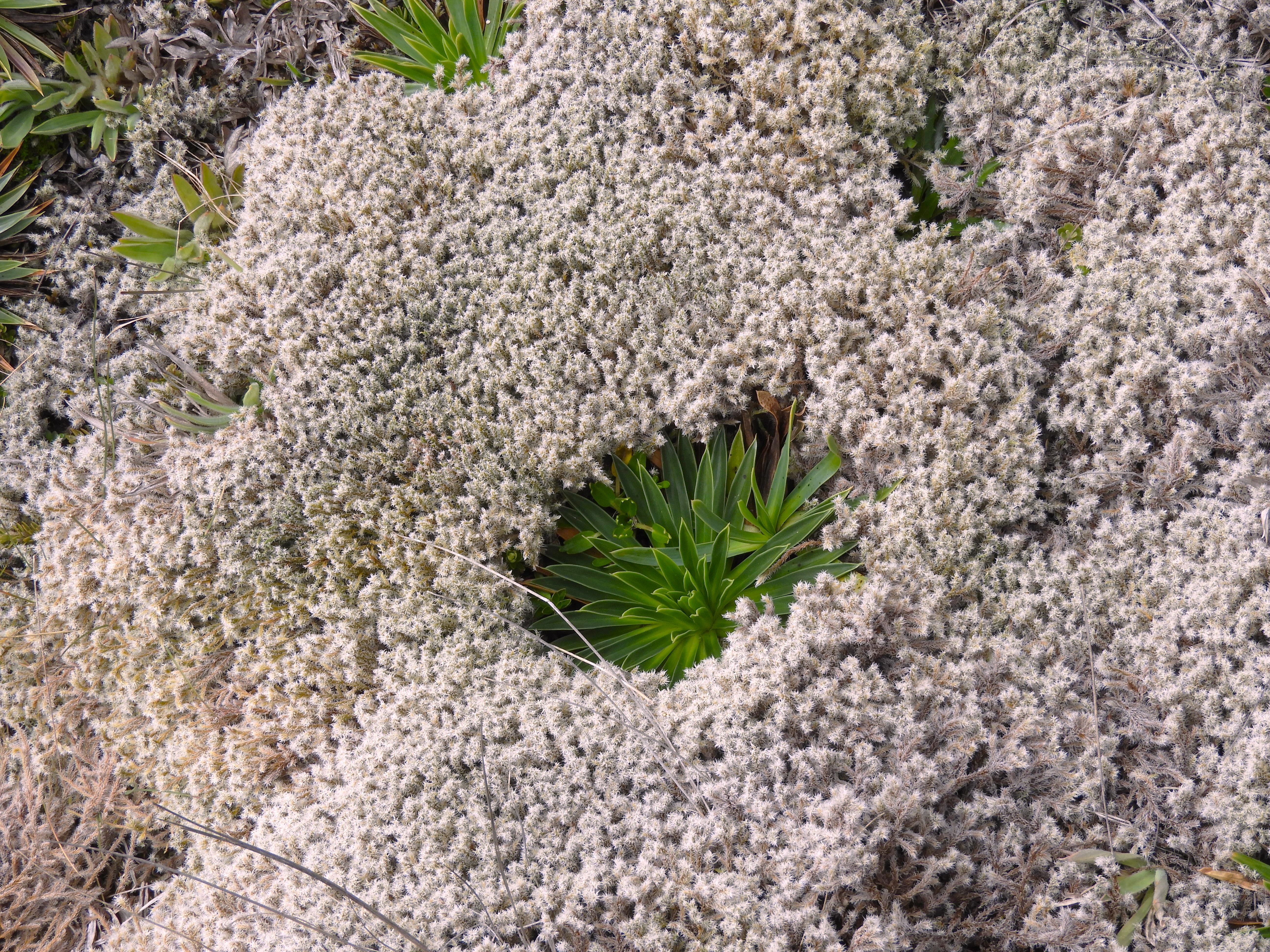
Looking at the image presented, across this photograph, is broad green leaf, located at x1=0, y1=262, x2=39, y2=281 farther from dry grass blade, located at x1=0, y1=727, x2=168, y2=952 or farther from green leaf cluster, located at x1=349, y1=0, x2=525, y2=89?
dry grass blade, located at x1=0, y1=727, x2=168, y2=952

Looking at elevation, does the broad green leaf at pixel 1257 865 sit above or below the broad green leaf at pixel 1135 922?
above

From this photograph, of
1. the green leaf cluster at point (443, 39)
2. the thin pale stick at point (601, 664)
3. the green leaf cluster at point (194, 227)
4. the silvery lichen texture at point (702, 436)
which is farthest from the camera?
the green leaf cluster at point (194, 227)

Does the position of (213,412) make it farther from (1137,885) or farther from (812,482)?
(1137,885)

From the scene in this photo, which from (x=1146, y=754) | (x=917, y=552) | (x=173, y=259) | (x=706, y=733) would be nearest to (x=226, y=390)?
(x=173, y=259)

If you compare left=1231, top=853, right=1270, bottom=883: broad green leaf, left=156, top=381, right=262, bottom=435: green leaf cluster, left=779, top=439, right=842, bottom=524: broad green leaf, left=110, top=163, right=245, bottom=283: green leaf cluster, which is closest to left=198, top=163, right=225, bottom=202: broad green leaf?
left=110, top=163, right=245, bottom=283: green leaf cluster

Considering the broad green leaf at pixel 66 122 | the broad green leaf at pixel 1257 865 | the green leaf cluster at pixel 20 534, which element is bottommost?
the green leaf cluster at pixel 20 534

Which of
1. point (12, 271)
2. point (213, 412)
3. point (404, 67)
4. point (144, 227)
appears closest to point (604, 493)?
point (213, 412)

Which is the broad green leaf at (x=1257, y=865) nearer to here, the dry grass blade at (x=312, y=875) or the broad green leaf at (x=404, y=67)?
the dry grass blade at (x=312, y=875)

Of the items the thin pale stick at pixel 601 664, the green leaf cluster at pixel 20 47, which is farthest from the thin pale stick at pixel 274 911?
the green leaf cluster at pixel 20 47
